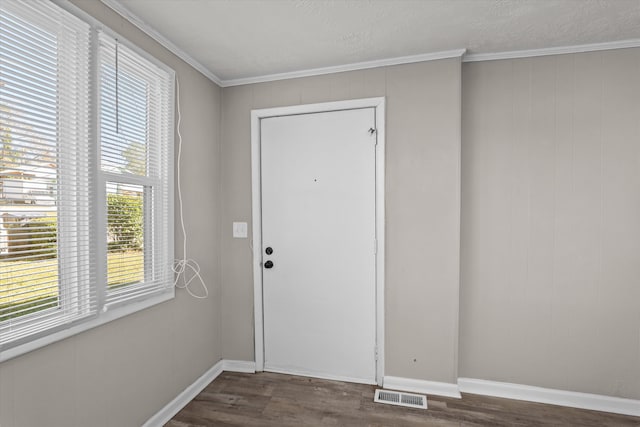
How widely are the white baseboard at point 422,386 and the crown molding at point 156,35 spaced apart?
106 inches

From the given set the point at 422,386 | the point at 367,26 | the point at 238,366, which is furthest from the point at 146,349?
the point at 367,26

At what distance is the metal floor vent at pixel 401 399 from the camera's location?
231 centimetres

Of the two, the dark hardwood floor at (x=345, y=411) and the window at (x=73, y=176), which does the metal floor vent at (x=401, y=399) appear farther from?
the window at (x=73, y=176)

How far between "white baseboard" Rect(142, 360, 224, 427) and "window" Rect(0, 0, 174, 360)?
72 centimetres

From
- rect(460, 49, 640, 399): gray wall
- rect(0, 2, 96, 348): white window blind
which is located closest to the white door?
rect(460, 49, 640, 399): gray wall

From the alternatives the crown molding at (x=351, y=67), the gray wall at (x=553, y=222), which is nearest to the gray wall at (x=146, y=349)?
the crown molding at (x=351, y=67)

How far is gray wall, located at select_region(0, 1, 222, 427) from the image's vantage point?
1426 mm

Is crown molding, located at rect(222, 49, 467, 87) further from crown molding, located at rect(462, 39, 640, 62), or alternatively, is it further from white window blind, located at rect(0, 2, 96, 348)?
white window blind, located at rect(0, 2, 96, 348)

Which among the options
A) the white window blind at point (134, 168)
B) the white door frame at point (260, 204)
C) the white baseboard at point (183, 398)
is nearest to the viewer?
the white window blind at point (134, 168)

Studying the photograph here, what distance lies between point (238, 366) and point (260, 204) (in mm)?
1375

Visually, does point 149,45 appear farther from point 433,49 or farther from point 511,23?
point 511,23

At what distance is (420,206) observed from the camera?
2461mm

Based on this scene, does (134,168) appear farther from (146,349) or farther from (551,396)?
(551,396)

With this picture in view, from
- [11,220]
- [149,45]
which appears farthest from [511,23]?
[11,220]
